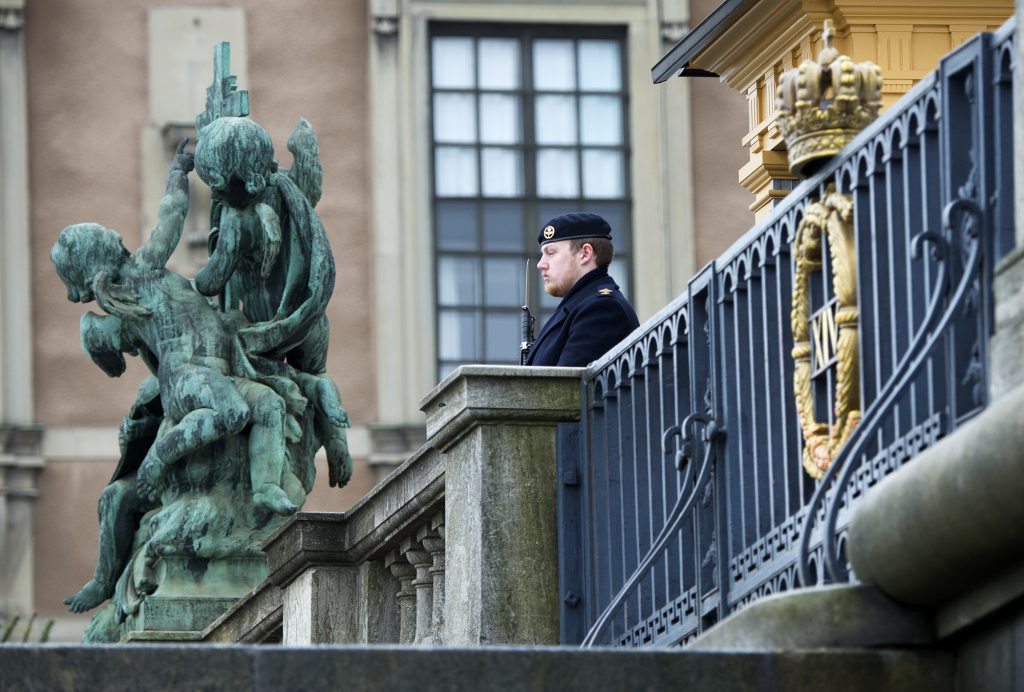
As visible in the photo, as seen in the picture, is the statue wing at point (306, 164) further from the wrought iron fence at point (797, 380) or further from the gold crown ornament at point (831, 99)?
the gold crown ornament at point (831, 99)

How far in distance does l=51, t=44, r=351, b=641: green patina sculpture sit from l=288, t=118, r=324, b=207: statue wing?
0.05 feet

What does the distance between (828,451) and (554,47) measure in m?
25.5

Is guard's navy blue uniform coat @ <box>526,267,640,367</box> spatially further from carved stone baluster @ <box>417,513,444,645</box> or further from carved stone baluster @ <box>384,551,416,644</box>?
carved stone baluster @ <box>384,551,416,644</box>

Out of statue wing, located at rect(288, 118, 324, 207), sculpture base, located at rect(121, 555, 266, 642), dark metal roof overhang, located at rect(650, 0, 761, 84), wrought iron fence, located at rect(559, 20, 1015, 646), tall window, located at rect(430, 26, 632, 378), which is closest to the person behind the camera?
wrought iron fence, located at rect(559, 20, 1015, 646)

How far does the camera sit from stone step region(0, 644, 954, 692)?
210 inches

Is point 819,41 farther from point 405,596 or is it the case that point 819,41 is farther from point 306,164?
point 405,596

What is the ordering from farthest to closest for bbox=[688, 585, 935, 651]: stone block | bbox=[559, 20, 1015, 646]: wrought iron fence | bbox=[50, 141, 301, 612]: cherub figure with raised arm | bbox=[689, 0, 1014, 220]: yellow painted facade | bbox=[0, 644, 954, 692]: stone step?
bbox=[689, 0, 1014, 220]: yellow painted facade, bbox=[50, 141, 301, 612]: cherub figure with raised arm, bbox=[559, 20, 1015, 646]: wrought iron fence, bbox=[688, 585, 935, 651]: stone block, bbox=[0, 644, 954, 692]: stone step

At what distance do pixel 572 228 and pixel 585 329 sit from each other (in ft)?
2.92

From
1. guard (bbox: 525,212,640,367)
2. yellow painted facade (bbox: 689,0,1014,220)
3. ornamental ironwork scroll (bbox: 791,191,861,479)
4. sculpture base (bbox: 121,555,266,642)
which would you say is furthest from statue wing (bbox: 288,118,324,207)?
ornamental ironwork scroll (bbox: 791,191,861,479)

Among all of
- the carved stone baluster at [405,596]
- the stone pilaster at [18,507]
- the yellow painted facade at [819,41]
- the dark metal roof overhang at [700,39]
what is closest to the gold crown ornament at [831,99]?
the carved stone baluster at [405,596]

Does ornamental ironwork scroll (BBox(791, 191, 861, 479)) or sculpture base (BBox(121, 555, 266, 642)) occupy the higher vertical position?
sculpture base (BBox(121, 555, 266, 642))

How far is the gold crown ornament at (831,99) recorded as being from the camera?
22.0 ft

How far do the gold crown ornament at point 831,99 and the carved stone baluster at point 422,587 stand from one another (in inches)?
106

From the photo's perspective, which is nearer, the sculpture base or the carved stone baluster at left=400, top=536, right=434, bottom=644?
the carved stone baluster at left=400, top=536, right=434, bottom=644
